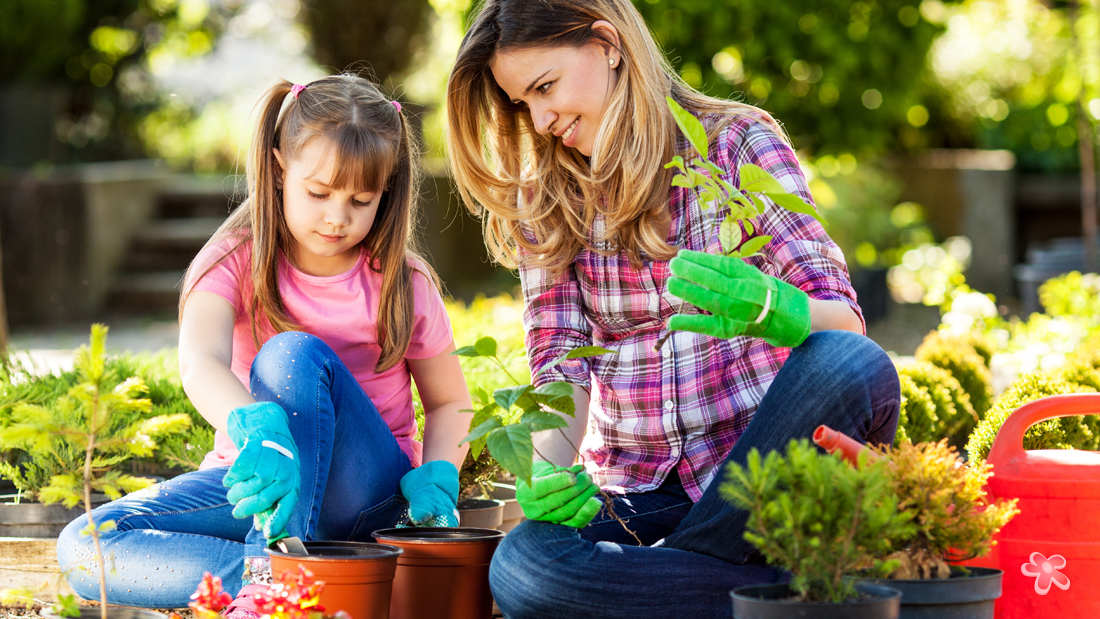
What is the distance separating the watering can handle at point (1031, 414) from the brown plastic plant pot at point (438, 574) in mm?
808

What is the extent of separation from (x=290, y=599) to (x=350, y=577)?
0.68ft

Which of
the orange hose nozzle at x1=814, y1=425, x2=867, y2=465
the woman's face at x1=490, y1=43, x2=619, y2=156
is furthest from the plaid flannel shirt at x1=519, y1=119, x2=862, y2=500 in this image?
the orange hose nozzle at x1=814, y1=425, x2=867, y2=465

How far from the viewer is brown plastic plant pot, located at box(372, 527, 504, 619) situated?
1593mm

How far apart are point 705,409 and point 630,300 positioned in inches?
9.9

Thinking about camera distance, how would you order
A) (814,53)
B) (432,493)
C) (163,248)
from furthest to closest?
(163,248) < (814,53) < (432,493)

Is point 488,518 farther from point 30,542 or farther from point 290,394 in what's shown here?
point 30,542

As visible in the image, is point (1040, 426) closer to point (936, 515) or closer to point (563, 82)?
point (936, 515)

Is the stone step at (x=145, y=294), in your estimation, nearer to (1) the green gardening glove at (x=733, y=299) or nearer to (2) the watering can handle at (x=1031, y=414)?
(1) the green gardening glove at (x=733, y=299)

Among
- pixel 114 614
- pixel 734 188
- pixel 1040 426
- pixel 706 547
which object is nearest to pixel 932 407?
pixel 1040 426

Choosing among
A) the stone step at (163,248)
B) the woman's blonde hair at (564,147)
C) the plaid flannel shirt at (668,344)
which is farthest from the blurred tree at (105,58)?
the plaid flannel shirt at (668,344)

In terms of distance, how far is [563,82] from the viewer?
5.98 feet

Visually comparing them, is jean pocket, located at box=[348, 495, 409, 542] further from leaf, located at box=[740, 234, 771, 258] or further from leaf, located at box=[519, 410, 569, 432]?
leaf, located at box=[740, 234, 771, 258]

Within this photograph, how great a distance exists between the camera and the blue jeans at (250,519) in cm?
166

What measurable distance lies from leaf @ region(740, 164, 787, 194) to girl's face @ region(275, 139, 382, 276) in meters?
0.81
